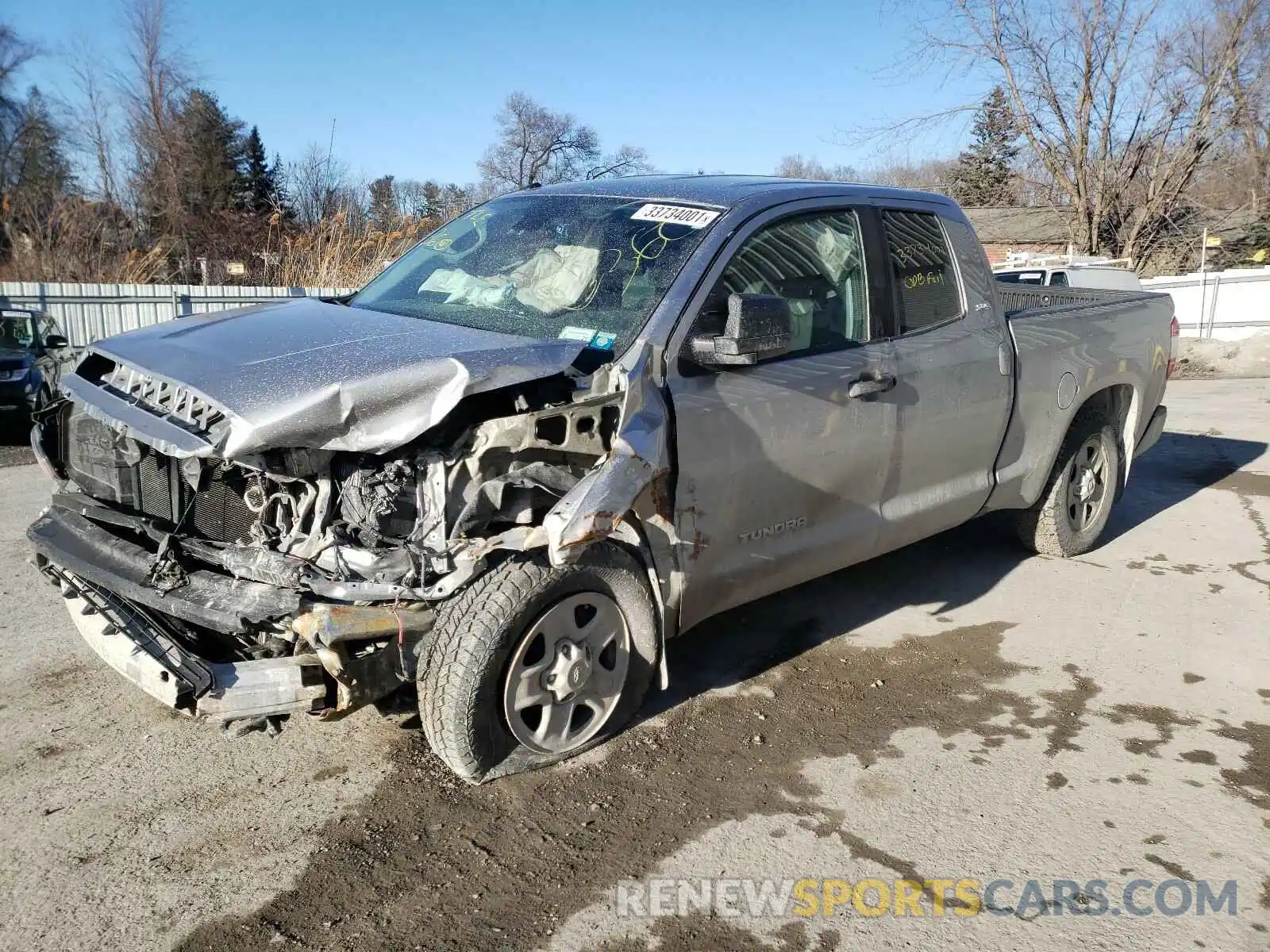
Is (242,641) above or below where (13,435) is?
above

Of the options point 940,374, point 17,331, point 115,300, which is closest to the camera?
point 940,374

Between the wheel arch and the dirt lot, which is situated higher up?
the wheel arch

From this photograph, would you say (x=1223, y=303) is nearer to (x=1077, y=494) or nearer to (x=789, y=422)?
(x=1077, y=494)

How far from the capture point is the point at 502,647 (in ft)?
9.94

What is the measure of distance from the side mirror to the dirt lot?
1418mm

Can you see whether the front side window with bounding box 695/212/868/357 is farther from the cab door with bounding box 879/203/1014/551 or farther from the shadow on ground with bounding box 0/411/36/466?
the shadow on ground with bounding box 0/411/36/466

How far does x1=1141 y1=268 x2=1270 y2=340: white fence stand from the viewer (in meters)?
21.0

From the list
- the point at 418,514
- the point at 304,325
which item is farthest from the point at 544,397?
the point at 304,325

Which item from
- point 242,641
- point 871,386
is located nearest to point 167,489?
point 242,641

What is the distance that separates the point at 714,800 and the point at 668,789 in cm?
16

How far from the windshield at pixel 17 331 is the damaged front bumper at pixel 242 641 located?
29.8 feet

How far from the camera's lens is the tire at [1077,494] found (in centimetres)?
560

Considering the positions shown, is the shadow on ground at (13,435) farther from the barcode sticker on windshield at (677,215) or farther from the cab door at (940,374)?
the cab door at (940,374)

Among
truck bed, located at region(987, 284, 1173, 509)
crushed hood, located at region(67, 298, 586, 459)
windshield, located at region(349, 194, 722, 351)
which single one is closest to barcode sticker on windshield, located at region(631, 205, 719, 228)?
windshield, located at region(349, 194, 722, 351)
